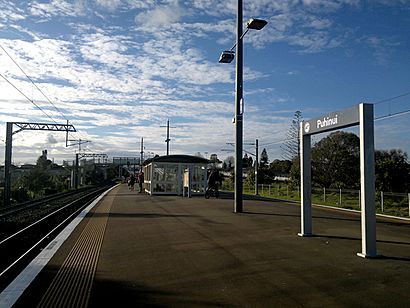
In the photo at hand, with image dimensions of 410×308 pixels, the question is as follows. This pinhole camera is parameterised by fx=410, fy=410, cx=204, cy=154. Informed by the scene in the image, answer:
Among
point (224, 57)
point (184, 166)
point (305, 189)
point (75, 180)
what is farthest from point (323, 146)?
point (75, 180)

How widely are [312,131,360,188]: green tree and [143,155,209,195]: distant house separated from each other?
10.5 m

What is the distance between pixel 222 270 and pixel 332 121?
176 inches

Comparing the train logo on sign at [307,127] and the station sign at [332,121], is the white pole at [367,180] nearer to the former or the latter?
the station sign at [332,121]

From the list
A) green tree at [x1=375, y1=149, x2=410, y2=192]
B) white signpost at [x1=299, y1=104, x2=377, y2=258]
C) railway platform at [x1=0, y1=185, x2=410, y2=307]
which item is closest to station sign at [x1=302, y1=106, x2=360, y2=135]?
white signpost at [x1=299, y1=104, x2=377, y2=258]

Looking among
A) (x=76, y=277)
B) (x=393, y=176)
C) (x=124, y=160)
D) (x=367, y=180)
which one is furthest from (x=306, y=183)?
(x=124, y=160)

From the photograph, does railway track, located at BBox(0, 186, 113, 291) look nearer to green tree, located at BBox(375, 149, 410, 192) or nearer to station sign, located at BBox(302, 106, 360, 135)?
station sign, located at BBox(302, 106, 360, 135)

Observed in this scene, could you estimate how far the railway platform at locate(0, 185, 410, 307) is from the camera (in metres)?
5.29

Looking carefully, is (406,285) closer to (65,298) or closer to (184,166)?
(65,298)

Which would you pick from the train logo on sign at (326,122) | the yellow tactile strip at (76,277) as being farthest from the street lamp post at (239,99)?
the yellow tactile strip at (76,277)

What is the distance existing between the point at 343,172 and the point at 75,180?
38.7 metres

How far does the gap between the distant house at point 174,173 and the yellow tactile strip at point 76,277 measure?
17443 millimetres

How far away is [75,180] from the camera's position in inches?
2261

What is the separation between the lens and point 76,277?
6.41 meters

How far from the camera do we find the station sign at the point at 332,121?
848cm
